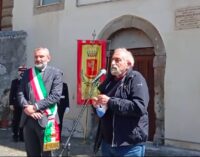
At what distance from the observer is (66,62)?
1180cm

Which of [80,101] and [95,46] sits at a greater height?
[95,46]

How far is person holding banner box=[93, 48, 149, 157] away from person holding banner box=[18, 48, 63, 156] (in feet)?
3.56

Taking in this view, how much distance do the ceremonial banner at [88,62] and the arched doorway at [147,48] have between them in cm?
65

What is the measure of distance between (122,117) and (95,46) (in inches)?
259

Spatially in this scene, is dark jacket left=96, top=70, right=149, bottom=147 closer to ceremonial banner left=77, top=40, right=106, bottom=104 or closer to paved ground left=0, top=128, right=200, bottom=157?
→ paved ground left=0, top=128, right=200, bottom=157

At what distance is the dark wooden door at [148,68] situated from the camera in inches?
404

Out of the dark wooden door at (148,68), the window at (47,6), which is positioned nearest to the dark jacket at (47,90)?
the dark wooden door at (148,68)

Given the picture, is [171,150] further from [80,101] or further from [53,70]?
[53,70]

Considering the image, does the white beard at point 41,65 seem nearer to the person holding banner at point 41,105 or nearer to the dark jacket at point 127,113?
the person holding banner at point 41,105

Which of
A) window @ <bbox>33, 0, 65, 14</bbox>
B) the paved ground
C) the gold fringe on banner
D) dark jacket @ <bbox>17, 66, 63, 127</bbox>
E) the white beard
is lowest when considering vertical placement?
the paved ground

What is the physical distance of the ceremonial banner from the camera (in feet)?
34.1

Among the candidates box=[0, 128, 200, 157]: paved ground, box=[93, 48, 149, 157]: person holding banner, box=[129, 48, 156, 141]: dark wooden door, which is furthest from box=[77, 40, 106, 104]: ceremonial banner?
box=[93, 48, 149, 157]: person holding banner

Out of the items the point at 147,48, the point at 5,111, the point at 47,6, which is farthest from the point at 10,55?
the point at 147,48

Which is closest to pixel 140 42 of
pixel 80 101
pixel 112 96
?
pixel 80 101
